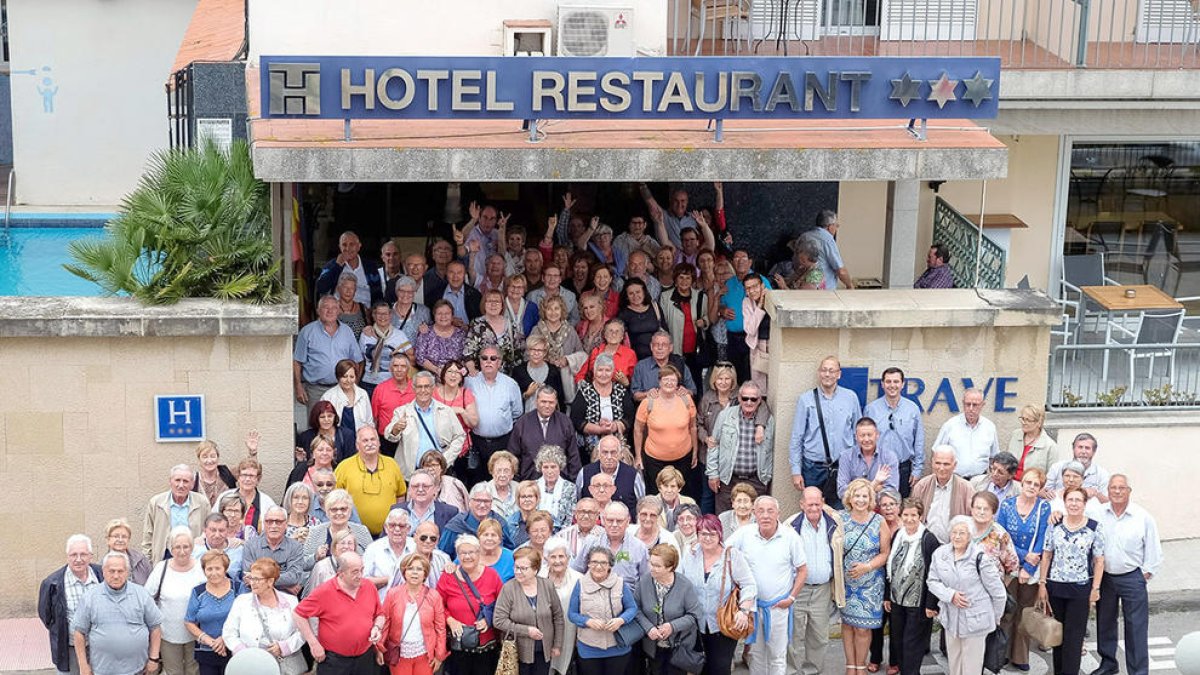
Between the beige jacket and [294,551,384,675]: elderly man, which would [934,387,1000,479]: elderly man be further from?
the beige jacket

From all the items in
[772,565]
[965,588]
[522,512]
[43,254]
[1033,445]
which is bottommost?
[965,588]

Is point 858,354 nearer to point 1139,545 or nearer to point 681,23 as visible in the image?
point 1139,545

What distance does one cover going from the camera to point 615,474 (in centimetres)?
1301

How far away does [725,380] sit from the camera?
13.8m

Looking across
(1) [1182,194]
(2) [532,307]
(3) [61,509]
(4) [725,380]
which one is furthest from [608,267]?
(1) [1182,194]

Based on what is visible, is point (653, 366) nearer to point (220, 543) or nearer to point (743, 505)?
point (743, 505)

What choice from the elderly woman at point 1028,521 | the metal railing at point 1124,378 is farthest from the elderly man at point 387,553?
the metal railing at point 1124,378

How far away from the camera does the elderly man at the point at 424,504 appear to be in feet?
40.5

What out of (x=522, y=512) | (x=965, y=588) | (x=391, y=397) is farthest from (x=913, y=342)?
(x=391, y=397)

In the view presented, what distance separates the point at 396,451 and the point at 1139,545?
17.5 feet

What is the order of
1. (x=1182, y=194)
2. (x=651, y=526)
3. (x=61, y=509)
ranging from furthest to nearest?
(x=1182, y=194), (x=61, y=509), (x=651, y=526)

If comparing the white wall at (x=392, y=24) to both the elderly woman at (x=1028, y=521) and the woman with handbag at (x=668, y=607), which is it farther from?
the woman with handbag at (x=668, y=607)

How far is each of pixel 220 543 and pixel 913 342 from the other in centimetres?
546

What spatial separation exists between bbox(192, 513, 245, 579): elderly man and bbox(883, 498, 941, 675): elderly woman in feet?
14.3
